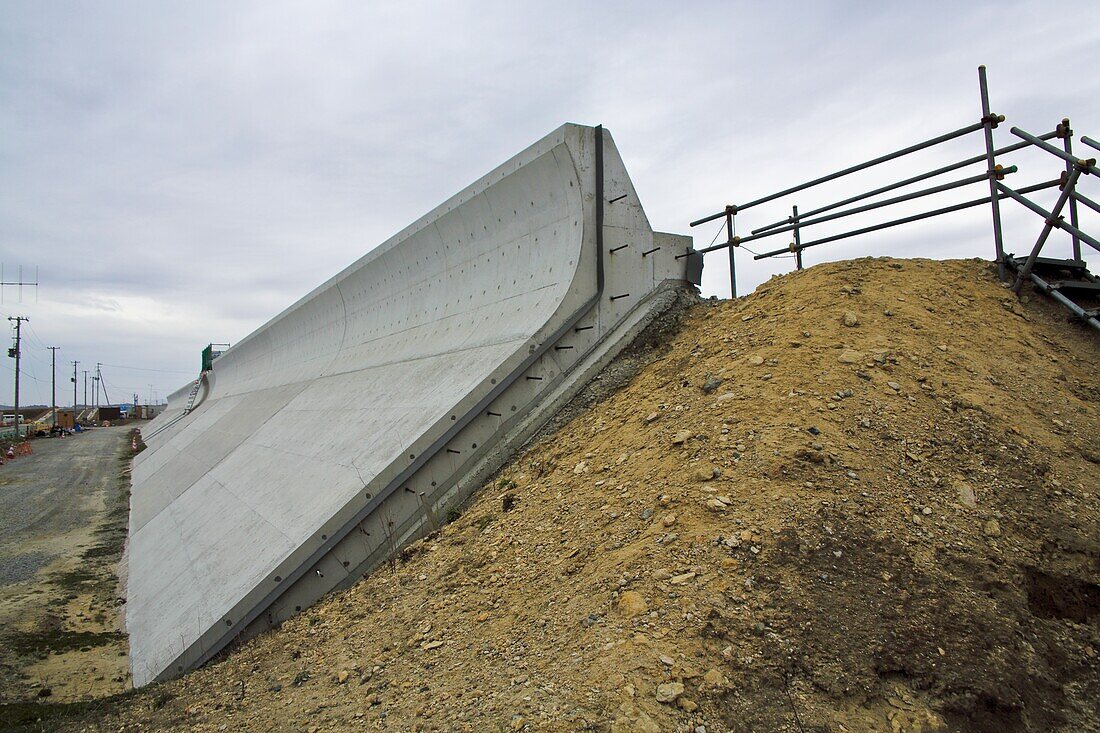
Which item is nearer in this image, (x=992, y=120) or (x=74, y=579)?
(x=992, y=120)

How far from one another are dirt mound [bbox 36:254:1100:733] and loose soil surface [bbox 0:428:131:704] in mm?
1525

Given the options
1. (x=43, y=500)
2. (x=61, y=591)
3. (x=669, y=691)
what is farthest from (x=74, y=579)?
(x=43, y=500)

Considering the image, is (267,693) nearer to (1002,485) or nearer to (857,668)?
(857,668)

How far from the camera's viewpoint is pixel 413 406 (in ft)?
22.8

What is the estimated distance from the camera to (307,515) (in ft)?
19.2

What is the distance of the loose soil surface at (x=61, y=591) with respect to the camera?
5.26 m

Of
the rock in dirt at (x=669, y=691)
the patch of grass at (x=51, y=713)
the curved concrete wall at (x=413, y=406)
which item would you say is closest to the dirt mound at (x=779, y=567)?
the rock in dirt at (x=669, y=691)

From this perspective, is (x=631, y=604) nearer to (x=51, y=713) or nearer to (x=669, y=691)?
(x=669, y=691)

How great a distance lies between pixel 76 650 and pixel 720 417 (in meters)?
5.90

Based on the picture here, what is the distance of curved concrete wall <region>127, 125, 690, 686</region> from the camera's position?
5.34 m

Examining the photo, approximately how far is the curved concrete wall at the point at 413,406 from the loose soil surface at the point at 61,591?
33 centimetres

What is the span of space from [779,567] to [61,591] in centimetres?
855

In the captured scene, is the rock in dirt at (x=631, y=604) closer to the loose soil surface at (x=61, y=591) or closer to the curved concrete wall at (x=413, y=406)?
the curved concrete wall at (x=413, y=406)

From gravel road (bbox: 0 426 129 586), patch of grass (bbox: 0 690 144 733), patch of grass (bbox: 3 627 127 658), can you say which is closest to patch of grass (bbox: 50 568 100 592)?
gravel road (bbox: 0 426 129 586)
